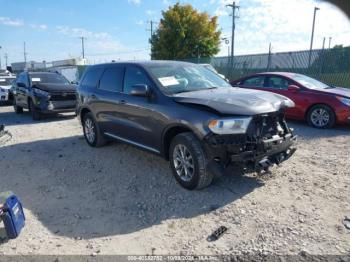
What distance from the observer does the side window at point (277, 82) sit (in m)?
8.96

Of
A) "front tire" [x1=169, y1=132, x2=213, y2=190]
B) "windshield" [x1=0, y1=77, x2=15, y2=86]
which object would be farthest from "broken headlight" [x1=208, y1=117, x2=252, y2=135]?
"windshield" [x1=0, y1=77, x2=15, y2=86]

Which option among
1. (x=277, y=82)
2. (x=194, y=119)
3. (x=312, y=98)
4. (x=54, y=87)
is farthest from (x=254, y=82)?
(x=54, y=87)

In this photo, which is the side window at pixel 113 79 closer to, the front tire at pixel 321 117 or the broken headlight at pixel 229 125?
the broken headlight at pixel 229 125

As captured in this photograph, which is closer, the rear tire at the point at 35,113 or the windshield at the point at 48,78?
the rear tire at the point at 35,113

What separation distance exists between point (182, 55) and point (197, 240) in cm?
3230

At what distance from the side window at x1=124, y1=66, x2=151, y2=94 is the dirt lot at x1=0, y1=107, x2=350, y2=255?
1378 millimetres

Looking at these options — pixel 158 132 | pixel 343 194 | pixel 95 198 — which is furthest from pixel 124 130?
pixel 343 194

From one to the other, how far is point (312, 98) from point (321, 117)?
540mm

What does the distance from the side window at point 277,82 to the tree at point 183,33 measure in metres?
25.5

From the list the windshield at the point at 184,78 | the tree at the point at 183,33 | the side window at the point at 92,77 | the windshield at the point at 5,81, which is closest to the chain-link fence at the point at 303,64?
the windshield at the point at 184,78

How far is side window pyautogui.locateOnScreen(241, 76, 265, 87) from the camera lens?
374 inches

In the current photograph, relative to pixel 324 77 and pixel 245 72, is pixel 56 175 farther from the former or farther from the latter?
pixel 245 72

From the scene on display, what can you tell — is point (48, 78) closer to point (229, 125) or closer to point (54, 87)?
point (54, 87)

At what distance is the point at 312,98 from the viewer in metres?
8.21
